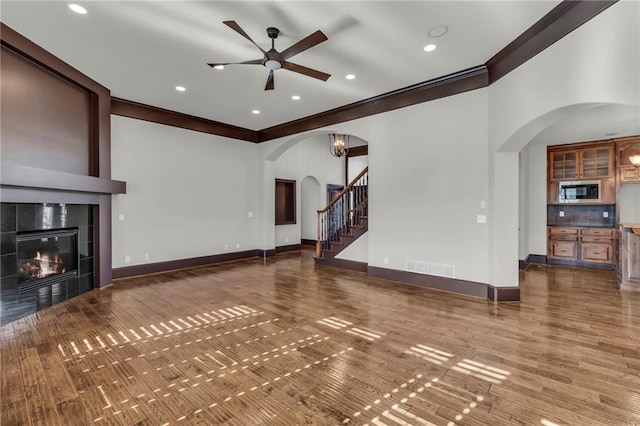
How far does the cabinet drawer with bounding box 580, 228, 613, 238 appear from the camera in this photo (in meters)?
6.71

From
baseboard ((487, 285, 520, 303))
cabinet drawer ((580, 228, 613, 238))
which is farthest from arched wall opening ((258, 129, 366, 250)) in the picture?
cabinet drawer ((580, 228, 613, 238))

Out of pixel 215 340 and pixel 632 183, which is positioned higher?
pixel 632 183

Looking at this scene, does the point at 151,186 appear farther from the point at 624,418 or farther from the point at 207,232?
the point at 624,418

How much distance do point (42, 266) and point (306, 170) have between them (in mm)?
6997

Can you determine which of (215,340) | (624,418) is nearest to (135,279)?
(215,340)

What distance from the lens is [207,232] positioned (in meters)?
7.20

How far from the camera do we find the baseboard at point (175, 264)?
5.84 meters

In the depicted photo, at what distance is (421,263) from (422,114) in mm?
2618

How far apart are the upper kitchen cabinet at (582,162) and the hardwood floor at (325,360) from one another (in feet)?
11.5

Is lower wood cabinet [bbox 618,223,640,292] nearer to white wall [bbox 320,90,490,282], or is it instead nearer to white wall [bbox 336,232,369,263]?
white wall [bbox 320,90,490,282]

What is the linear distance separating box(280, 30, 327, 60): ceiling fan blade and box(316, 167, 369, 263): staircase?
321 cm

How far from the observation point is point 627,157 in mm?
6535

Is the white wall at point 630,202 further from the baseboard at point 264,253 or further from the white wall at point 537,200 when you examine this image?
the baseboard at point 264,253

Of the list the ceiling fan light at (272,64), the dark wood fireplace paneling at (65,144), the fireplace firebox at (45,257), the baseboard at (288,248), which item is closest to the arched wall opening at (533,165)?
the ceiling fan light at (272,64)
